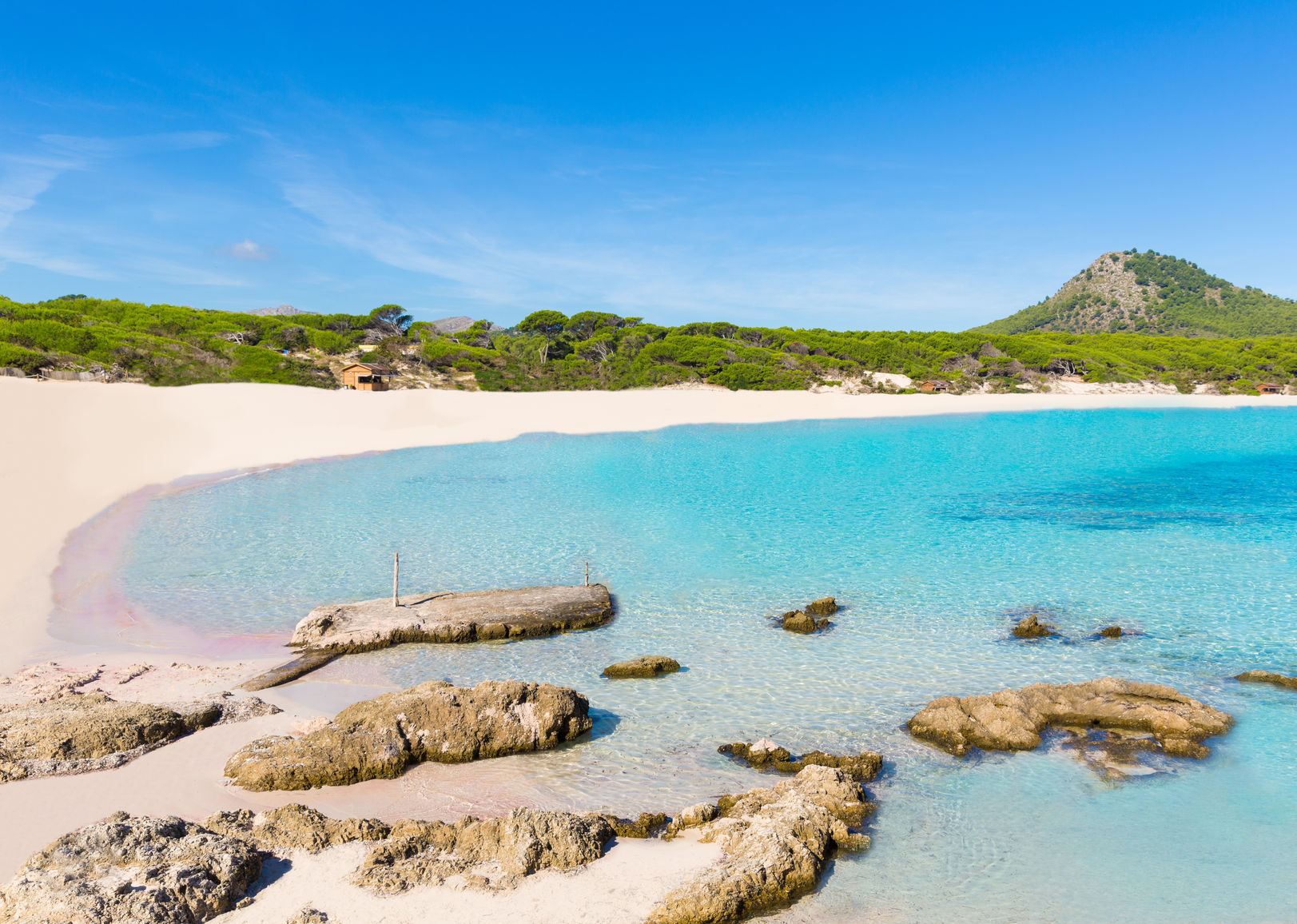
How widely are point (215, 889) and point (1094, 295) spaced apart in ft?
521

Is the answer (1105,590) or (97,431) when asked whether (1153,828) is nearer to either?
(1105,590)

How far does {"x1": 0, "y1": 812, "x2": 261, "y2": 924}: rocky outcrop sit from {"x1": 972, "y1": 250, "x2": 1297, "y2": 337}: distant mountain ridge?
11527 centimetres

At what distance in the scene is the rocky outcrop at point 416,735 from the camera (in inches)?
243

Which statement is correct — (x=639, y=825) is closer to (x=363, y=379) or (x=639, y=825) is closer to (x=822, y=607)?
(x=822, y=607)

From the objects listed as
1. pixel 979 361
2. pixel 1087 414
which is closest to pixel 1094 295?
pixel 979 361

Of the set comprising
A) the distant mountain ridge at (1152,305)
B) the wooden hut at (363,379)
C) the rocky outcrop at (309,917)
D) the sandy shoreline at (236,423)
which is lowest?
the rocky outcrop at (309,917)

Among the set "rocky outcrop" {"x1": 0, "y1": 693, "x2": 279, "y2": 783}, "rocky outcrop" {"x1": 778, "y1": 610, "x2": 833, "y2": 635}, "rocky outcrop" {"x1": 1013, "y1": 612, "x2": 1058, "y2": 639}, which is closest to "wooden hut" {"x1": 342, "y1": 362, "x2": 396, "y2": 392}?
"rocky outcrop" {"x1": 778, "y1": 610, "x2": 833, "y2": 635}

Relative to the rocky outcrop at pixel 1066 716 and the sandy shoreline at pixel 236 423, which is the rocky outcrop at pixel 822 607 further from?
the sandy shoreline at pixel 236 423

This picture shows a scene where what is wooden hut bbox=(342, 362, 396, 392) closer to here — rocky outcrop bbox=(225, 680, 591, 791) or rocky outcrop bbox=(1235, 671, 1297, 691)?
rocky outcrop bbox=(225, 680, 591, 791)

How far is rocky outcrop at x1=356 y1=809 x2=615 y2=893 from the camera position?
4.77 m

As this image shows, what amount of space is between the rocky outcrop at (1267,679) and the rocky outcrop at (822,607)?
4.65 meters

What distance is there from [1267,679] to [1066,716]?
9.99ft

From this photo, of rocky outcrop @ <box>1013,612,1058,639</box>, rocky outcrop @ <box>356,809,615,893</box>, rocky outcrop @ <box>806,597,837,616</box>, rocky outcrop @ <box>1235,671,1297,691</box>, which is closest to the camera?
rocky outcrop @ <box>356,809,615,893</box>

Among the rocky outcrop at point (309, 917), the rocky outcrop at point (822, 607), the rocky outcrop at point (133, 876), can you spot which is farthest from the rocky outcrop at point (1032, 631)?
the rocky outcrop at point (133, 876)
